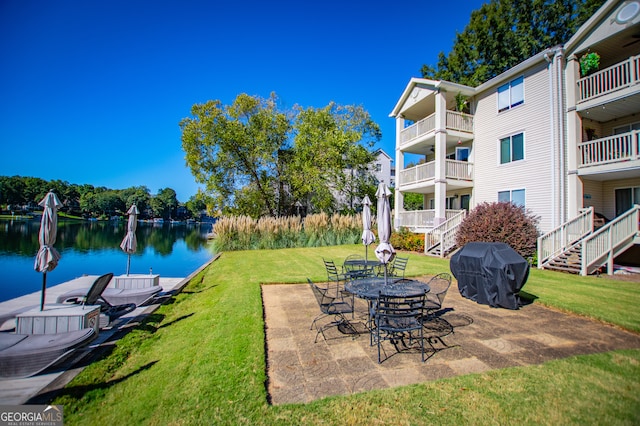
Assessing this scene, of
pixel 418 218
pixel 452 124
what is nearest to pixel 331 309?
pixel 418 218

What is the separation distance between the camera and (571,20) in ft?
72.1

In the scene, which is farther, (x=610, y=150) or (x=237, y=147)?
(x=237, y=147)

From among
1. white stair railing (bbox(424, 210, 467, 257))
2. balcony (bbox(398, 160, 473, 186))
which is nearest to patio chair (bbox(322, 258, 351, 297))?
white stair railing (bbox(424, 210, 467, 257))

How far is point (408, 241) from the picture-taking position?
15484 mm

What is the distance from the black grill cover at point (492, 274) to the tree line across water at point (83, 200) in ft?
178

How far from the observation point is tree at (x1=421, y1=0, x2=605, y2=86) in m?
22.2

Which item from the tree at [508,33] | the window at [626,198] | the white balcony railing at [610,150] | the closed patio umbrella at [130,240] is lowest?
the closed patio umbrella at [130,240]

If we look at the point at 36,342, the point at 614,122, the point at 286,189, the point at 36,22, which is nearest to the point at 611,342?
the point at 36,342

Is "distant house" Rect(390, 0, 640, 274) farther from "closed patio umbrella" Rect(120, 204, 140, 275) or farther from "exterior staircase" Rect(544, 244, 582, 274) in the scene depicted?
"closed patio umbrella" Rect(120, 204, 140, 275)

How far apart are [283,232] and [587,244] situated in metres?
12.8

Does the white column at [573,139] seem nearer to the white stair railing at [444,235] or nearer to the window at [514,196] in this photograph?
the window at [514,196]

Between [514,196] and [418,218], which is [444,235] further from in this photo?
[514,196]

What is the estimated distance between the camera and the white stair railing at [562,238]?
406 inches

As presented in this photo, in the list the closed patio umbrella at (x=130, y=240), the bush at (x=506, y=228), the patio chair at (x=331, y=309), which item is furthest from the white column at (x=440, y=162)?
the closed patio umbrella at (x=130, y=240)
